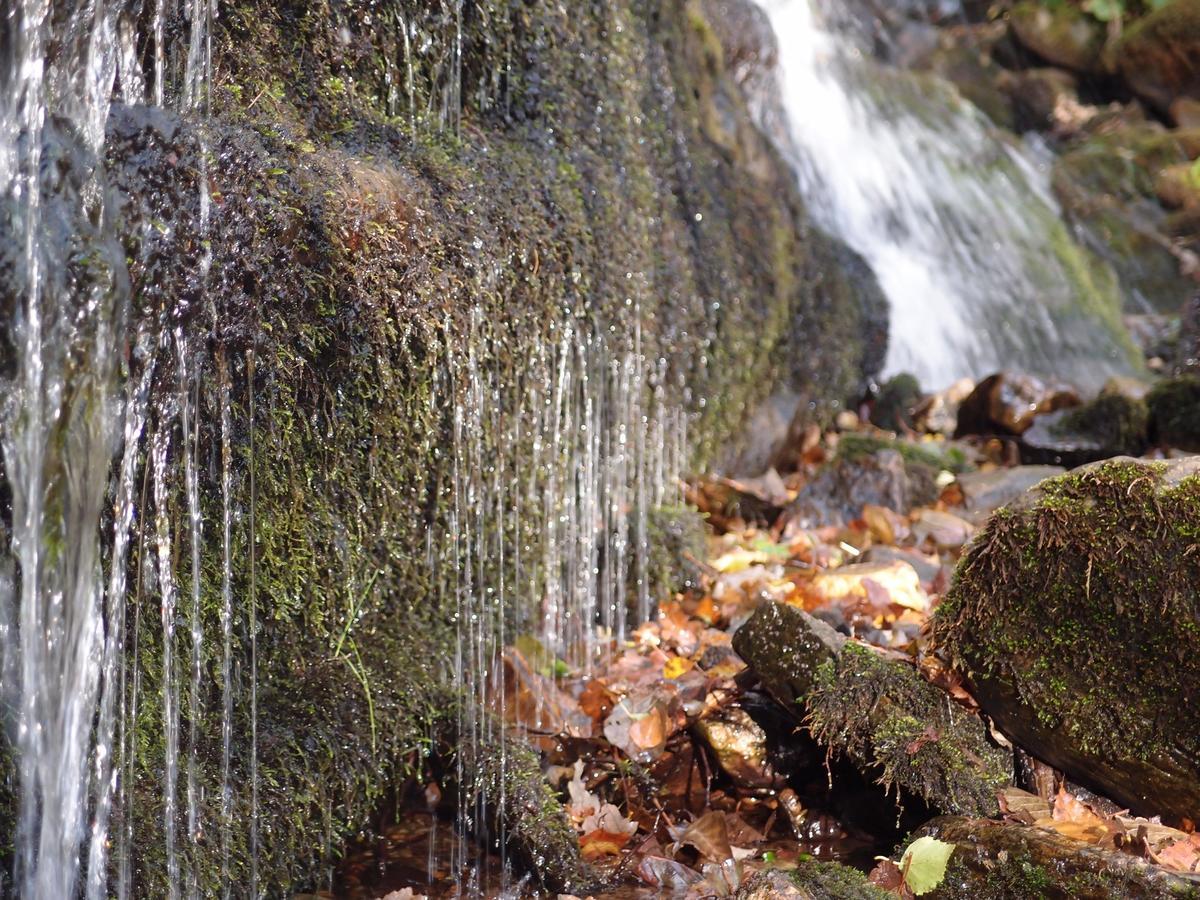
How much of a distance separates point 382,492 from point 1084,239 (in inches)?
439

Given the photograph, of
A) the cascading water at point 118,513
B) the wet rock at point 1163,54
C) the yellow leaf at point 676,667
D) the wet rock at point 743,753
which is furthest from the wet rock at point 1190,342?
the wet rock at point 1163,54

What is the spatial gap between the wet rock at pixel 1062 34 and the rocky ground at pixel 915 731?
14672 millimetres

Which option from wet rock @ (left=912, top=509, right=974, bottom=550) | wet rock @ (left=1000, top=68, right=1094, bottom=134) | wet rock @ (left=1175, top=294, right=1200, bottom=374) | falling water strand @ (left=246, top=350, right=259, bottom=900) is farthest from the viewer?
wet rock @ (left=1000, top=68, right=1094, bottom=134)

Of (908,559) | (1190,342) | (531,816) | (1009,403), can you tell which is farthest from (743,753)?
(1190,342)

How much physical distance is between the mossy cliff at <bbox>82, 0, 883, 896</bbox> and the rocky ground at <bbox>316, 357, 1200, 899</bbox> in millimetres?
407

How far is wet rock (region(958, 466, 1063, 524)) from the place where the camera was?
5406mm

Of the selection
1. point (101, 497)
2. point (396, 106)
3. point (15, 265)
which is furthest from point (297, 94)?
point (101, 497)

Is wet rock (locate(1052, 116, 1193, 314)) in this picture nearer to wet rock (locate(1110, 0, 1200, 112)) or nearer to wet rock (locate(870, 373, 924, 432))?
wet rock (locate(1110, 0, 1200, 112))

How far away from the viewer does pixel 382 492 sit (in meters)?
3.22

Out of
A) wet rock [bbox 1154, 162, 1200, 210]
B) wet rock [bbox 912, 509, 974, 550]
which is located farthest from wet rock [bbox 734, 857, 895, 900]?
wet rock [bbox 1154, 162, 1200, 210]

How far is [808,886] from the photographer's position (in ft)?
7.88

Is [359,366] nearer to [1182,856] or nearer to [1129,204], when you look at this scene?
[1182,856]

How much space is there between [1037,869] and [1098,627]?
27.7 inches

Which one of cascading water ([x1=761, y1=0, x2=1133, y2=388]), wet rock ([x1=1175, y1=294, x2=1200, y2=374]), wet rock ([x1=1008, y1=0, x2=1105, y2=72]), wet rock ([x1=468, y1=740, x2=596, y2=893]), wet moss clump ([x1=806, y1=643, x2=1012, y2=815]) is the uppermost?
wet rock ([x1=1008, y1=0, x2=1105, y2=72])
